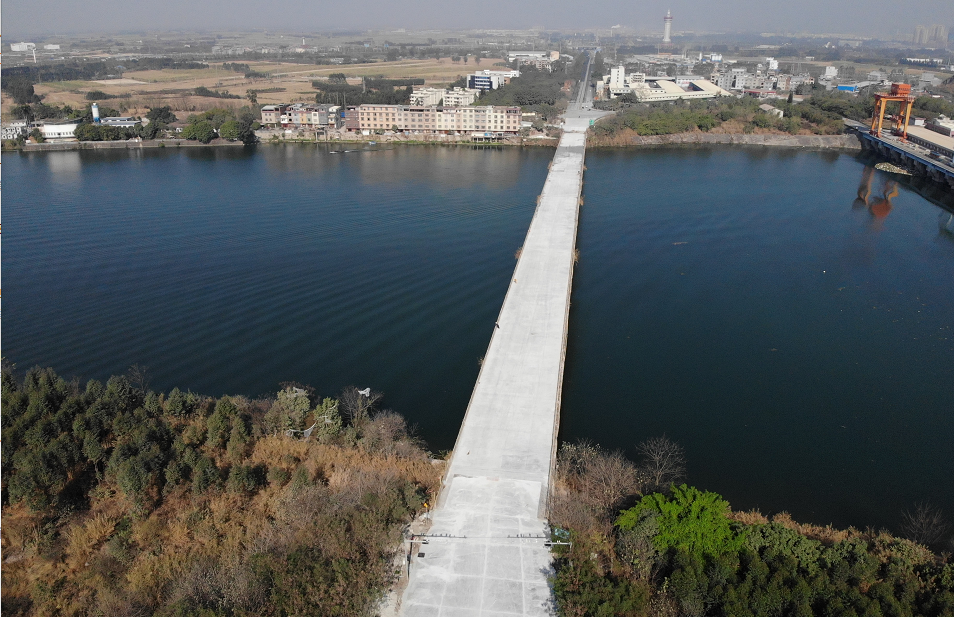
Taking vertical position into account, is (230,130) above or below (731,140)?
above

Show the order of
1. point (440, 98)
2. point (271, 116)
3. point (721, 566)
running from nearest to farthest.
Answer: point (721, 566) < point (271, 116) < point (440, 98)

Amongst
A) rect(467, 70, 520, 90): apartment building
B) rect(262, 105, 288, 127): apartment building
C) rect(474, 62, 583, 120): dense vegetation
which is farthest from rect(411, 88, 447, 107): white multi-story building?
rect(467, 70, 520, 90): apartment building

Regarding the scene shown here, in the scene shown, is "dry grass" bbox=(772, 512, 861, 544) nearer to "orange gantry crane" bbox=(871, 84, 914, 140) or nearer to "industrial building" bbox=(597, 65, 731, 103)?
"orange gantry crane" bbox=(871, 84, 914, 140)

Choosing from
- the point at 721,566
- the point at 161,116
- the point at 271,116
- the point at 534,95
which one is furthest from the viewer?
the point at 534,95

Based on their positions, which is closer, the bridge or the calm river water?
the bridge

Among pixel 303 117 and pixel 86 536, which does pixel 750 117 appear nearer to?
pixel 303 117

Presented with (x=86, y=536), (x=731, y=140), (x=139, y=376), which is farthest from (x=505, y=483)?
(x=731, y=140)

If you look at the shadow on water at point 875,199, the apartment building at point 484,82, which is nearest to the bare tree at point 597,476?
the shadow on water at point 875,199
